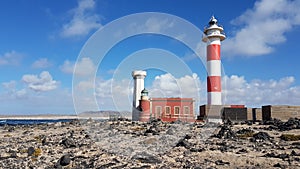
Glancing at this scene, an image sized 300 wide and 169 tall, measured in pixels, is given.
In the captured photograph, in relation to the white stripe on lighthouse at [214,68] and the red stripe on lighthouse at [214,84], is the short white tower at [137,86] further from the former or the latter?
the red stripe on lighthouse at [214,84]

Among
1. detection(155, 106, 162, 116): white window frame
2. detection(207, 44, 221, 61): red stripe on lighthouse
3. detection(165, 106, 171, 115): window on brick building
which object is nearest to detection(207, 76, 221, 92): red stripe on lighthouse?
detection(207, 44, 221, 61): red stripe on lighthouse

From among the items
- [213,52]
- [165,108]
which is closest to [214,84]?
[213,52]

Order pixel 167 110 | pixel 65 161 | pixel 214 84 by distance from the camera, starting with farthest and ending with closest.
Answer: pixel 167 110, pixel 214 84, pixel 65 161

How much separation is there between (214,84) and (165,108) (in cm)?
727

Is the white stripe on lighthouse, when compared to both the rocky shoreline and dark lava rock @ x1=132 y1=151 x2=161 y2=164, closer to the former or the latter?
the rocky shoreline

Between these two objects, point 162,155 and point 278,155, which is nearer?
point 278,155

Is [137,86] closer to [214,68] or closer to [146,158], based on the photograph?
[214,68]

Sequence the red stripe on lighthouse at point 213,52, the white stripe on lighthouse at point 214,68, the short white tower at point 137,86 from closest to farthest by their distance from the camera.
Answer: the white stripe on lighthouse at point 214,68
the red stripe on lighthouse at point 213,52
the short white tower at point 137,86

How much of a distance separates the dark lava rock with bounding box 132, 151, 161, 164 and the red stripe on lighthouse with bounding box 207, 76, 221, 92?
868 inches

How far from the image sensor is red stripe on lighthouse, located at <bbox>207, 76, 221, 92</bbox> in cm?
3428

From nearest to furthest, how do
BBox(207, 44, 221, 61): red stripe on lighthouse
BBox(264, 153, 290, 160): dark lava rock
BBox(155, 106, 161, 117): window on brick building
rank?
BBox(264, 153, 290, 160): dark lava rock, BBox(207, 44, 221, 61): red stripe on lighthouse, BBox(155, 106, 161, 117): window on brick building

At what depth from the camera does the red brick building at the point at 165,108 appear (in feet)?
122

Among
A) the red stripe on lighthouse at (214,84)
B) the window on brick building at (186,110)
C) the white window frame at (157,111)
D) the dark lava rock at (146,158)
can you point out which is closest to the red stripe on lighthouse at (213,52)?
the red stripe on lighthouse at (214,84)

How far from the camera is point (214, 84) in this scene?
34.4 metres
